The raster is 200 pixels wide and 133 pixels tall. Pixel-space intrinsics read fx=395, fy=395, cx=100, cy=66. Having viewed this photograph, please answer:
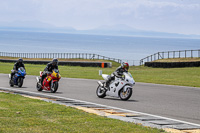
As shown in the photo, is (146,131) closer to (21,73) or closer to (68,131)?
(68,131)

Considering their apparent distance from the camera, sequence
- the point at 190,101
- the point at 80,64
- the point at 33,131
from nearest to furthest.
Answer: the point at 33,131 → the point at 190,101 → the point at 80,64

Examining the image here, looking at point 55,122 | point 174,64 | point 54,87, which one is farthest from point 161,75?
point 55,122

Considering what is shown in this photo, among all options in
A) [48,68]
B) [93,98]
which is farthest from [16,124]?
[48,68]

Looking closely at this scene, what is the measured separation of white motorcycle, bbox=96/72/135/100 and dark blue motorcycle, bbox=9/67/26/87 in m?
6.26

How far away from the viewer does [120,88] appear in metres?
15.1

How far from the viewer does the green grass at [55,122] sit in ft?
26.4

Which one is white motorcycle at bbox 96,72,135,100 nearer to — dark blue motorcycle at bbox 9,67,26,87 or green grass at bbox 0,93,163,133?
green grass at bbox 0,93,163,133

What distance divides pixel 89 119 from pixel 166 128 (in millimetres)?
1893

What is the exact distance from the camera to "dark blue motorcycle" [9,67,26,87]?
67.8 ft

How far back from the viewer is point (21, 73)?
20.6 meters

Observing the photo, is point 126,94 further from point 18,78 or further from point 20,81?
point 18,78

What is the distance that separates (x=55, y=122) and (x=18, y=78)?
12646 mm

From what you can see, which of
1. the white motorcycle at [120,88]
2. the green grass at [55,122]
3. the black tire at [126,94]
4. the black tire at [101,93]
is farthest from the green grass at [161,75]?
the green grass at [55,122]

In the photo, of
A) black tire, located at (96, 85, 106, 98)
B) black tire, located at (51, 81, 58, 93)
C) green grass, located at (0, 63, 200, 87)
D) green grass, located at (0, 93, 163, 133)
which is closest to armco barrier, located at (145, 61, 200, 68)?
green grass, located at (0, 63, 200, 87)
